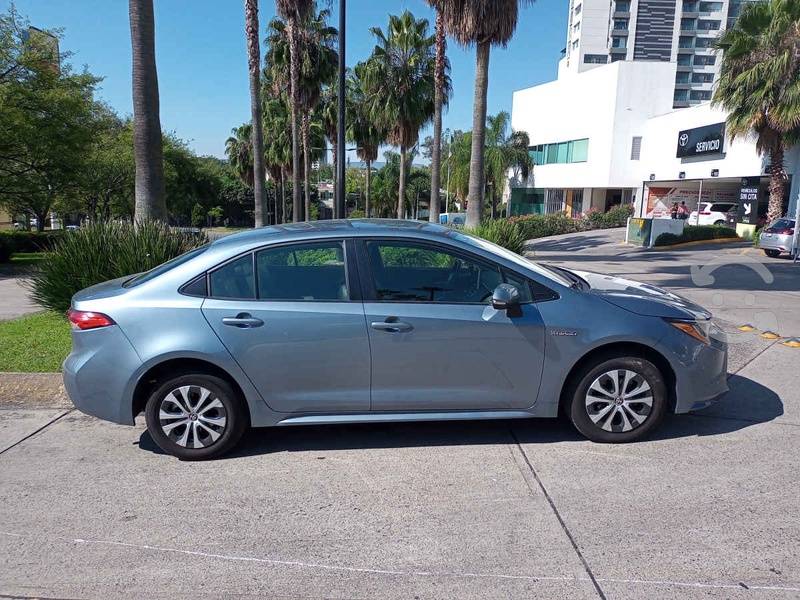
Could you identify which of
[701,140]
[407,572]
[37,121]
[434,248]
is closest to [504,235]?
[434,248]

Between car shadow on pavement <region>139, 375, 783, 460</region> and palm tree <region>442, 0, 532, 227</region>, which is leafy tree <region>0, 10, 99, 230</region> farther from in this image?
car shadow on pavement <region>139, 375, 783, 460</region>

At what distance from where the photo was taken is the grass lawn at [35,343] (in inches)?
239

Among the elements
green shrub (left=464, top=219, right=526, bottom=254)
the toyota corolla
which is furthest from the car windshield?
green shrub (left=464, top=219, right=526, bottom=254)

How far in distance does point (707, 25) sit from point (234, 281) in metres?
86.7

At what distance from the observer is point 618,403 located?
4.40 meters

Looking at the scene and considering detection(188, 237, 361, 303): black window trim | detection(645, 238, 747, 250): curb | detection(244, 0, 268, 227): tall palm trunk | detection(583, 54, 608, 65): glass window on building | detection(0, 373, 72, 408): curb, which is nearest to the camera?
detection(188, 237, 361, 303): black window trim

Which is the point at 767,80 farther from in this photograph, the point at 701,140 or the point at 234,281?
the point at 234,281

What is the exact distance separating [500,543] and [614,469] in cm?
123

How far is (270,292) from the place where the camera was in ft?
14.2

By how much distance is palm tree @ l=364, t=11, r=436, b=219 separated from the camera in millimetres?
28328

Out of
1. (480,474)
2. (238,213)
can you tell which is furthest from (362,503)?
(238,213)

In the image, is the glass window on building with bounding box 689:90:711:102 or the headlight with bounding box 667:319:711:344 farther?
the glass window on building with bounding box 689:90:711:102

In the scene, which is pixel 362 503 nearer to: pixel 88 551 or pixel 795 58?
pixel 88 551

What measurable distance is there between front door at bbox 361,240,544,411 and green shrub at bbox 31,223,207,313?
16.1ft
